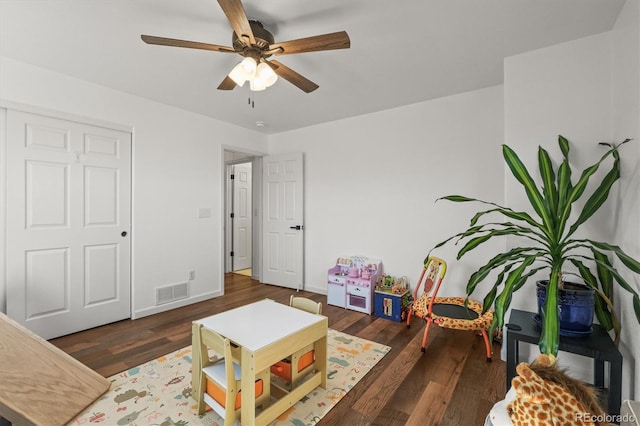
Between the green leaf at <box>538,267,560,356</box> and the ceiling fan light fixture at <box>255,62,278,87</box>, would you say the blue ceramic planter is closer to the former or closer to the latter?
the green leaf at <box>538,267,560,356</box>

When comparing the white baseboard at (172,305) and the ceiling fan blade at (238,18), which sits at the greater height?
the ceiling fan blade at (238,18)

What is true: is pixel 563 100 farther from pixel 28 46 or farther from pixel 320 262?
pixel 28 46

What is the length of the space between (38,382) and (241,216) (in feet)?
13.6

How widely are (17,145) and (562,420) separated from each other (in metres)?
3.91

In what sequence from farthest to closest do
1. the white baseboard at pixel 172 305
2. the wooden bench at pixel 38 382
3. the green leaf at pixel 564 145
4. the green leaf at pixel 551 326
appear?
the white baseboard at pixel 172 305, the green leaf at pixel 564 145, the wooden bench at pixel 38 382, the green leaf at pixel 551 326

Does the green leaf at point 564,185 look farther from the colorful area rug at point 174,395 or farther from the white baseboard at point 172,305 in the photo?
the white baseboard at point 172,305

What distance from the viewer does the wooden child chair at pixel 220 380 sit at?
1462 millimetres

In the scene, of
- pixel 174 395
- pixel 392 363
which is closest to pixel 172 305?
pixel 174 395

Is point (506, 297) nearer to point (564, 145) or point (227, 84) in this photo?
point (564, 145)

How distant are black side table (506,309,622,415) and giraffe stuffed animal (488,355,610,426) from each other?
60 centimetres

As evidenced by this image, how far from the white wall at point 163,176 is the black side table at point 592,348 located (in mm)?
3365

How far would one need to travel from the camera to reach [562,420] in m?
0.92

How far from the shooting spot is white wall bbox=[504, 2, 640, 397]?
5.16ft

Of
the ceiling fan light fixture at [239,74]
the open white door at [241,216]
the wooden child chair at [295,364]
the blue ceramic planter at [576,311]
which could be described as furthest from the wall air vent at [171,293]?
the blue ceramic planter at [576,311]
